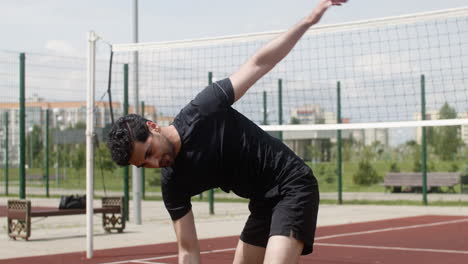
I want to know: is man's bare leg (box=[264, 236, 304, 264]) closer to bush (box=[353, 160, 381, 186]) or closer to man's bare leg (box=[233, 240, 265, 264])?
man's bare leg (box=[233, 240, 265, 264])

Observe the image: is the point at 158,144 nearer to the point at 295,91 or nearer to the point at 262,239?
the point at 262,239

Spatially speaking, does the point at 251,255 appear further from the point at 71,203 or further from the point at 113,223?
the point at 113,223

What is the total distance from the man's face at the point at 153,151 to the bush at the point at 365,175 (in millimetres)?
30012

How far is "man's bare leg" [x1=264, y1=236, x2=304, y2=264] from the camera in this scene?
4211 millimetres

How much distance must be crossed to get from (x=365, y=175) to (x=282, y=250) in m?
29.9

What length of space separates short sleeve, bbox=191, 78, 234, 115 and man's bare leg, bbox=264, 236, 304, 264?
0.77 meters

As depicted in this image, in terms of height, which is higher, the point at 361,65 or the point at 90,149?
the point at 361,65

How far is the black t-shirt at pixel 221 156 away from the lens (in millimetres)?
4184

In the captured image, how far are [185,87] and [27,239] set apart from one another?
3.82m

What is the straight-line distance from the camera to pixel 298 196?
439cm

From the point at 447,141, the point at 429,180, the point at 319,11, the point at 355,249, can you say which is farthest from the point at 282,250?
the point at 447,141

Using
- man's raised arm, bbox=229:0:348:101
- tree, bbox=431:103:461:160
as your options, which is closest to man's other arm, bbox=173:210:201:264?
man's raised arm, bbox=229:0:348:101

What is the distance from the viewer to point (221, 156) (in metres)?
4.23

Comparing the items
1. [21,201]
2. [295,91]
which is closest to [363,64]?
[295,91]
